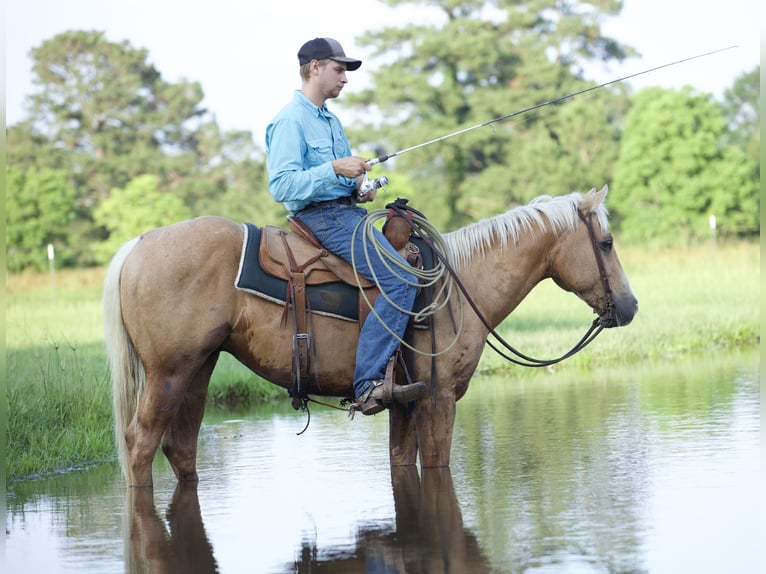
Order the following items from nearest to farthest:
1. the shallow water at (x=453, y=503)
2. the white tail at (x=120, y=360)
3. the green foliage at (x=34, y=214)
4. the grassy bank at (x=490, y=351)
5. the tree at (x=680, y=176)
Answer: the shallow water at (x=453, y=503) → the white tail at (x=120, y=360) → the grassy bank at (x=490, y=351) → the tree at (x=680, y=176) → the green foliage at (x=34, y=214)

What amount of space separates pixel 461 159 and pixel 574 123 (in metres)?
5.05

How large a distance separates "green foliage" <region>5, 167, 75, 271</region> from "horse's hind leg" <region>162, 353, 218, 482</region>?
3487 cm

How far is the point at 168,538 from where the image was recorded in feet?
19.8

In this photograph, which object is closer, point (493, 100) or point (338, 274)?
point (338, 274)

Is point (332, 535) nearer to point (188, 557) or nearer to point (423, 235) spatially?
point (188, 557)

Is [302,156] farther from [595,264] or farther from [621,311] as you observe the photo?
[621,311]

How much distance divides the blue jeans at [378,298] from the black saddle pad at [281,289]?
168mm

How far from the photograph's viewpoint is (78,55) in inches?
1981

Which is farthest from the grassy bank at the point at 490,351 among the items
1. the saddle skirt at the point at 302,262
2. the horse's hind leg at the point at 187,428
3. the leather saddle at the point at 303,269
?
the saddle skirt at the point at 302,262

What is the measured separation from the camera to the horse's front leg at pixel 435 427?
733 centimetres

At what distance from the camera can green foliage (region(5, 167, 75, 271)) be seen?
41.4 m

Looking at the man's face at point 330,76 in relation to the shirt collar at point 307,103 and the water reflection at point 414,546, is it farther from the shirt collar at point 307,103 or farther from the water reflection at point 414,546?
the water reflection at point 414,546

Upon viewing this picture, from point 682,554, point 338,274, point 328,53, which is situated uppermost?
point 328,53

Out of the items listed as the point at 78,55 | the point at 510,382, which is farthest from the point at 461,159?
the point at 510,382
